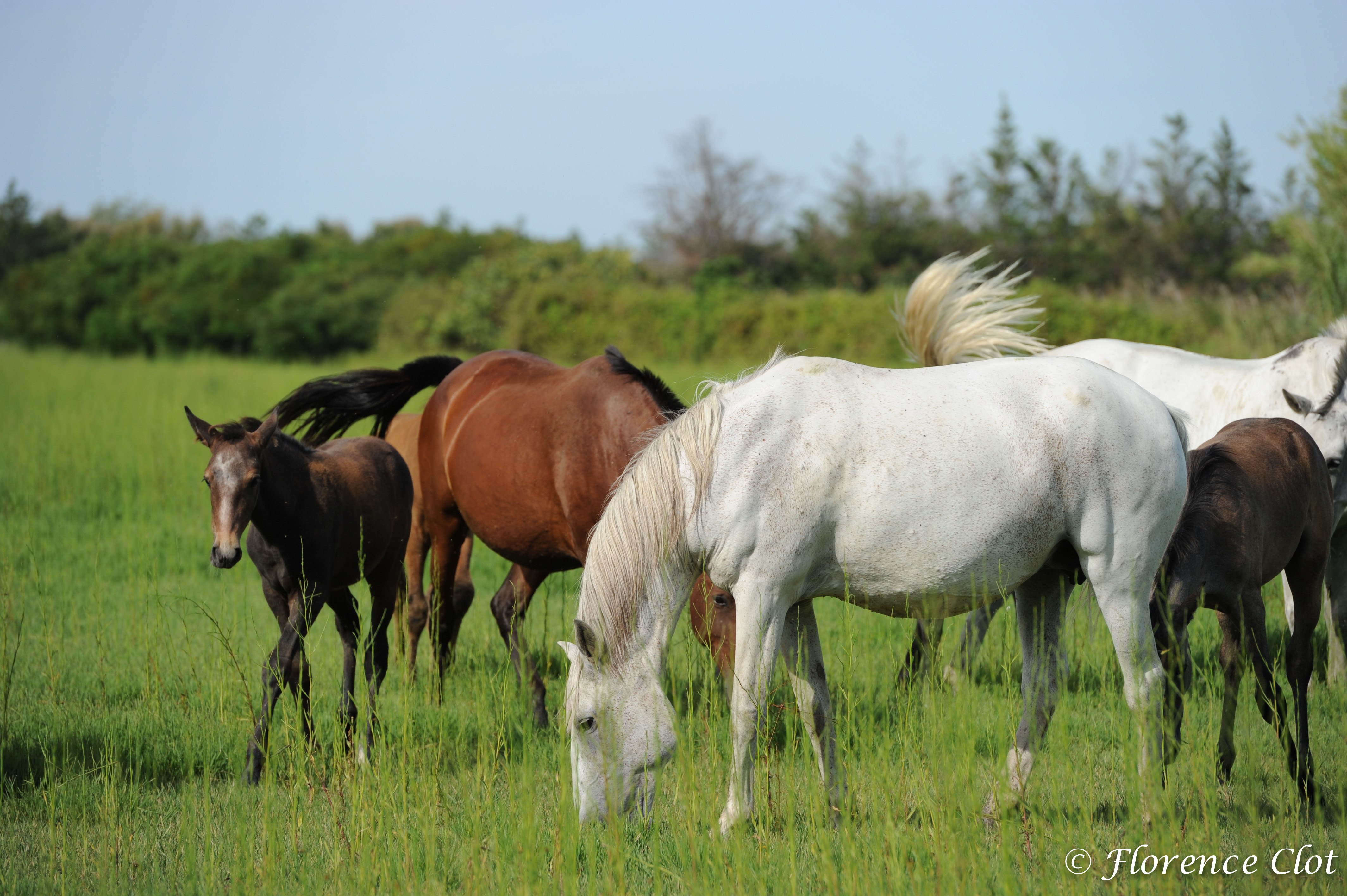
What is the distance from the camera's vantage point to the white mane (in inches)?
128

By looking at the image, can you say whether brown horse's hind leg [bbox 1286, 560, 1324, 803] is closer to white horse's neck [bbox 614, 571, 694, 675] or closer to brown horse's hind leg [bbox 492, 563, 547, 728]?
white horse's neck [bbox 614, 571, 694, 675]

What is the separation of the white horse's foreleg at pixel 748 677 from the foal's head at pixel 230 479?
197cm

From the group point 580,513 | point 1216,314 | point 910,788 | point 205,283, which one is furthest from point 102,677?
point 205,283

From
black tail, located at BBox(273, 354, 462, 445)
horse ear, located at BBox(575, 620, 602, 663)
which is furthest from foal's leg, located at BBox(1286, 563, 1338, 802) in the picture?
black tail, located at BBox(273, 354, 462, 445)

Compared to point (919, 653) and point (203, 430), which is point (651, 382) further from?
point (919, 653)

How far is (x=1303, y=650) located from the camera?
388cm

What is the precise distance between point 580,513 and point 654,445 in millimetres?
1370

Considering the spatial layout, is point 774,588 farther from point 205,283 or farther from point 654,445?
point 205,283

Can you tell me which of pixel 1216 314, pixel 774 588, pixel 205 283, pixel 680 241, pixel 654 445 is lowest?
pixel 774 588

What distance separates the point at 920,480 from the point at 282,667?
2745 mm

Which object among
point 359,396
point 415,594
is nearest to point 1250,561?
point 415,594

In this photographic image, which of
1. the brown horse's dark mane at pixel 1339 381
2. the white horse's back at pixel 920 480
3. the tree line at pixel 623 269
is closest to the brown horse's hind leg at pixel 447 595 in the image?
the white horse's back at pixel 920 480

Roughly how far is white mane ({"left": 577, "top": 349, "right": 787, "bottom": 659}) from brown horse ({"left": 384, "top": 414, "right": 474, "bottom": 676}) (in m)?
2.29

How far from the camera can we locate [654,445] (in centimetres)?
Answer: 339
